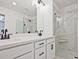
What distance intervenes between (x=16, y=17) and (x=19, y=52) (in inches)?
37.0

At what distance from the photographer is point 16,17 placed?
6.29 ft

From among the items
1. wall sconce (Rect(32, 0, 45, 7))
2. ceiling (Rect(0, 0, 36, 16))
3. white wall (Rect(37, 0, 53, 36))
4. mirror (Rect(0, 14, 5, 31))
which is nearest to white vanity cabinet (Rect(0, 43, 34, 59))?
mirror (Rect(0, 14, 5, 31))

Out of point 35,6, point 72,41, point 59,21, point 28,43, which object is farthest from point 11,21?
point 72,41

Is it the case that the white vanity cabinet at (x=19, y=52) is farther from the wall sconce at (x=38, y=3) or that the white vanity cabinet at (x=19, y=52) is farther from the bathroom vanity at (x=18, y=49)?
the wall sconce at (x=38, y=3)

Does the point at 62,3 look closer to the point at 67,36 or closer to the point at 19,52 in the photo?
the point at 67,36

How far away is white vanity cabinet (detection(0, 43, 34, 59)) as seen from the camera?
3.17 feet

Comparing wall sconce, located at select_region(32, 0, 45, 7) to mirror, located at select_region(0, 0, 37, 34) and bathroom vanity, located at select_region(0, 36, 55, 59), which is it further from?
bathroom vanity, located at select_region(0, 36, 55, 59)

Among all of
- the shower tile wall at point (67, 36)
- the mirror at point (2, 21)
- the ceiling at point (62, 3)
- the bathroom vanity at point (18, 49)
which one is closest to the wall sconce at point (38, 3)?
the ceiling at point (62, 3)

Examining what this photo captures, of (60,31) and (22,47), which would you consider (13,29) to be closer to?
(22,47)

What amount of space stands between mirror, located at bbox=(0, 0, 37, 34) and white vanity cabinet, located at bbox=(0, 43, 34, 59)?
0.57 m

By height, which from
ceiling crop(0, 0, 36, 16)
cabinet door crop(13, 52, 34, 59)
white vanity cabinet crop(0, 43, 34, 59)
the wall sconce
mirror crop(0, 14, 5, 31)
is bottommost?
cabinet door crop(13, 52, 34, 59)

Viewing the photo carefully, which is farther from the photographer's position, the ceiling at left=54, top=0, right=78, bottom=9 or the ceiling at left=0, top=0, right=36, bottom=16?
the ceiling at left=54, top=0, right=78, bottom=9

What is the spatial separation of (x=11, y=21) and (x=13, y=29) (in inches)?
6.7

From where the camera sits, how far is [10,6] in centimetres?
177
